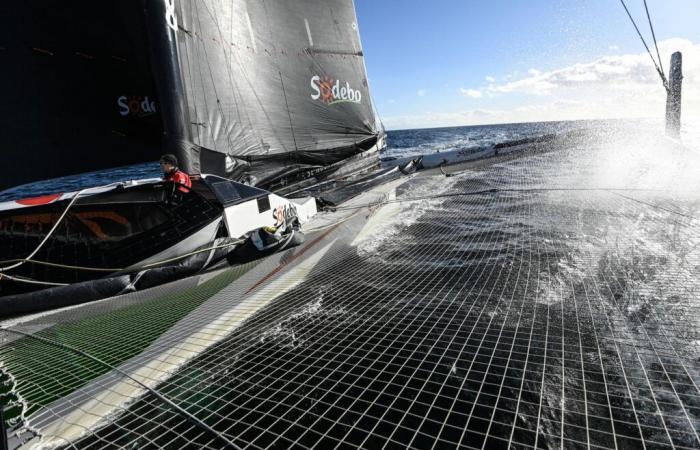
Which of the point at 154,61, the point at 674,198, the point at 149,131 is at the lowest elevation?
the point at 674,198

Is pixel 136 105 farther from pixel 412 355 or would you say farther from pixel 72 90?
pixel 412 355

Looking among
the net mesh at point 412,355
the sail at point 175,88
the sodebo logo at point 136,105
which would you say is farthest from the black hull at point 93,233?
the sodebo logo at point 136,105

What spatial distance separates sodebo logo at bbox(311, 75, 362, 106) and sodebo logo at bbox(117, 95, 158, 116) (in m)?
3.66

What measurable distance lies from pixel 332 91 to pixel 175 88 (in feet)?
16.0

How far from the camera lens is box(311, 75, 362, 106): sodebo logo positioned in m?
8.99

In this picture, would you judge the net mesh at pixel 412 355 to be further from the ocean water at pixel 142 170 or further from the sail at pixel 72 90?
the ocean water at pixel 142 170

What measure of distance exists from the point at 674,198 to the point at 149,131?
9.98 metres

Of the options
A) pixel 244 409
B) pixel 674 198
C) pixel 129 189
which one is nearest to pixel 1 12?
pixel 129 189

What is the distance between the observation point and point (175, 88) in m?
5.42

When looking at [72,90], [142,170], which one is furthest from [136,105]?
[142,170]

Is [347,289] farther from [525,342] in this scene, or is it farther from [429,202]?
[429,202]

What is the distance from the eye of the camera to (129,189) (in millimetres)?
3971

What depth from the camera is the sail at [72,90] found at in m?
6.77

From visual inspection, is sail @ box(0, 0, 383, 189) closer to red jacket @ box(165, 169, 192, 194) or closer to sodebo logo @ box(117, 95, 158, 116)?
sodebo logo @ box(117, 95, 158, 116)
